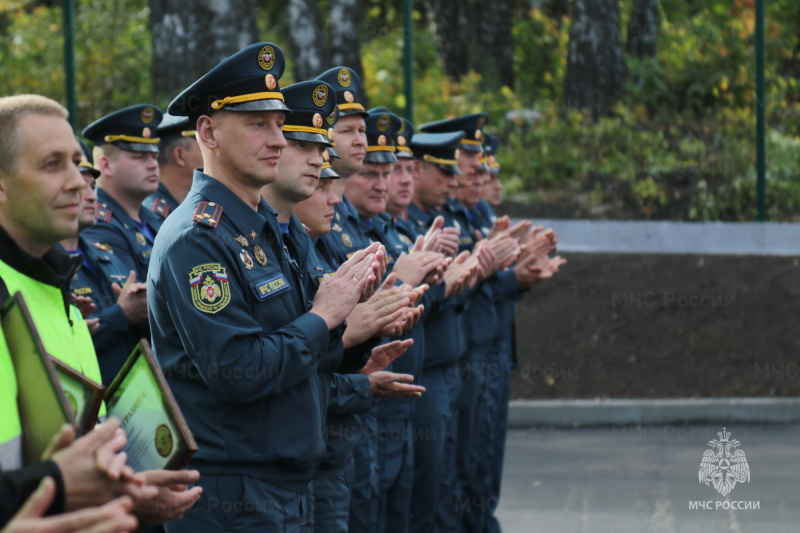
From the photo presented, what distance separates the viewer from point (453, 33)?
2006 centimetres

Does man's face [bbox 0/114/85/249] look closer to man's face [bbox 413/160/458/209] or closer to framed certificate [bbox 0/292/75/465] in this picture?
framed certificate [bbox 0/292/75/465]

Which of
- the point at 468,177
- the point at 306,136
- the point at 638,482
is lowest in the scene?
the point at 638,482

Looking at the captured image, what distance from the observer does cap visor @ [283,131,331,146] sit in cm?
481

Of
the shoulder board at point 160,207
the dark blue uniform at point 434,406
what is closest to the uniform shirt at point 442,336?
the dark blue uniform at point 434,406

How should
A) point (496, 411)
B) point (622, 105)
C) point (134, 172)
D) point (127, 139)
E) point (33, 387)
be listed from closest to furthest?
point (33, 387), point (134, 172), point (127, 139), point (496, 411), point (622, 105)

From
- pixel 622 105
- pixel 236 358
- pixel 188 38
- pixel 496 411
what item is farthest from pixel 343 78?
pixel 622 105

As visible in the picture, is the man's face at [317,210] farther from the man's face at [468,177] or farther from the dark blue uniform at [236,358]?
the man's face at [468,177]

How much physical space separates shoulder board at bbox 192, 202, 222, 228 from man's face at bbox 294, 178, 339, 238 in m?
1.31

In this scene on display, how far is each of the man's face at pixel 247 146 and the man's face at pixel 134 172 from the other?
2.23 meters

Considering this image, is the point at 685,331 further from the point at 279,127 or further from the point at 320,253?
the point at 279,127

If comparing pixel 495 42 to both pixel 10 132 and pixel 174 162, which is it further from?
pixel 10 132

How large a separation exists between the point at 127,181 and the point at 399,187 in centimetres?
166

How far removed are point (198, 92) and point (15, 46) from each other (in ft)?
45.9

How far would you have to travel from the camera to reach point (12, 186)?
296 centimetres
